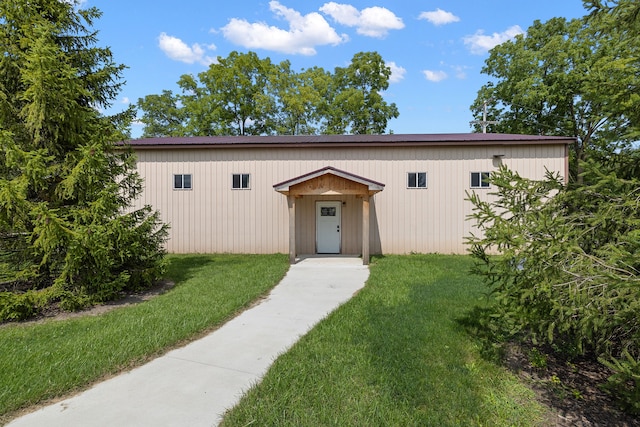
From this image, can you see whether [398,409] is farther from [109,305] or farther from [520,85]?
[520,85]

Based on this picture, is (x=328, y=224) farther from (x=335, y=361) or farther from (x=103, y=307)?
(x=335, y=361)

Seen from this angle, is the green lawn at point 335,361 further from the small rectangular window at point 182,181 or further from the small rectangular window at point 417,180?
the small rectangular window at point 182,181

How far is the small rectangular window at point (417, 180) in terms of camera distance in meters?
11.5

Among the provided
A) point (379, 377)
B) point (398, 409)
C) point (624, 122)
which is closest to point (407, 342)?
point (379, 377)

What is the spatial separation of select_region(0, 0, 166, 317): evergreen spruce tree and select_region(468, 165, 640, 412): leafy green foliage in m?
5.88

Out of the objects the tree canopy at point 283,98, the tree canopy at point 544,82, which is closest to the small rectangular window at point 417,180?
the tree canopy at point 544,82

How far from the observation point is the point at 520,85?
2066cm

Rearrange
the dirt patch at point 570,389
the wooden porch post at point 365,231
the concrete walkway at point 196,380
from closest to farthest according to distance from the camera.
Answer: the concrete walkway at point 196,380 < the dirt patch at point 570,389 < the wooden porch post at point 365,231

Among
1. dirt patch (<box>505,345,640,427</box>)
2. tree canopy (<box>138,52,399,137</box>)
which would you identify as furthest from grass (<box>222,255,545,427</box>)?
tree canopy (<box>138,52,399,137</box>)

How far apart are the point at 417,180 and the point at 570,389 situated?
28.8 feet

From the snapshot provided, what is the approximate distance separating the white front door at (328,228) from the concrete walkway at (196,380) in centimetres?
600

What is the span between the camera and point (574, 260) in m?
2.79

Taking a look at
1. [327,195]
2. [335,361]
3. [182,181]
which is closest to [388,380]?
[335,361]

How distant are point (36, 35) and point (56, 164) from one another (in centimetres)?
222
